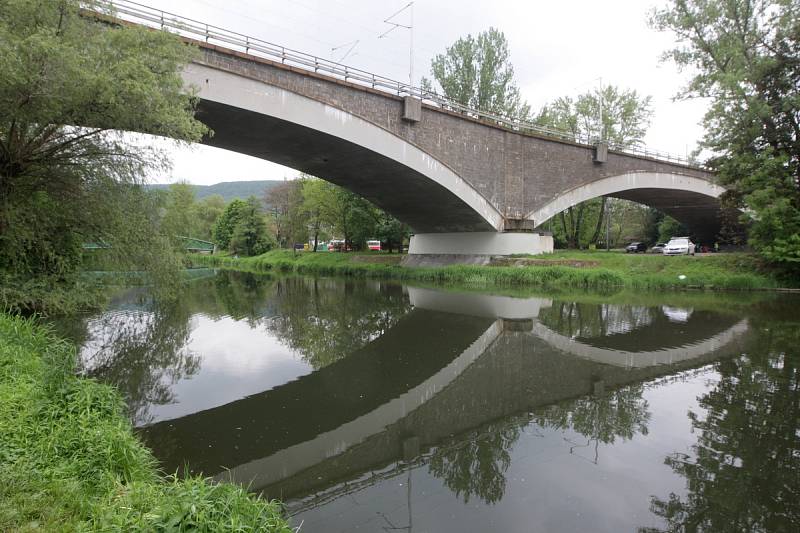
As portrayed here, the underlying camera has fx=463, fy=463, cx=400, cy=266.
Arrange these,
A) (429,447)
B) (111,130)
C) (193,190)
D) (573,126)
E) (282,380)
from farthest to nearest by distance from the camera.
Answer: (193,190), (573,126), (111,130), (282,380), (429,447)

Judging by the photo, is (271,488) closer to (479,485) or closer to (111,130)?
(479,485)

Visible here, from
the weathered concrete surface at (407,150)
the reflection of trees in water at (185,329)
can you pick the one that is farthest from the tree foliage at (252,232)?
the reflection of trees in water at (185,329)

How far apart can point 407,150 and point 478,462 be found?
A: 1768 cm

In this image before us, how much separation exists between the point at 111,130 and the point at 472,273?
58.8 feet

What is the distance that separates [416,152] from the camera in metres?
21.0

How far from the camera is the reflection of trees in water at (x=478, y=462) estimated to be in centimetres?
395

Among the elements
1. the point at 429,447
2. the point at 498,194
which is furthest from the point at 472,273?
the point at 429,447

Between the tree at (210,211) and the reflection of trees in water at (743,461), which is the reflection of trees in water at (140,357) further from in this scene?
the tree at (210,211)

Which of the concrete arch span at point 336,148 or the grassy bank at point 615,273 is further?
the grassy bank at point 615,273

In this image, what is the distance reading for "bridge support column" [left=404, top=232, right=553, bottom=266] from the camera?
26.1 meters

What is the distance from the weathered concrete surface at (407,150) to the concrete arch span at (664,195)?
25 centimetres

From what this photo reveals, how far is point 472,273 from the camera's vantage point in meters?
24.4

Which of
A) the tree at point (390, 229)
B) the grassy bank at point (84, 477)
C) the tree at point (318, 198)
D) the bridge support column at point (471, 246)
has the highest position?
the tree at point (318, 198)

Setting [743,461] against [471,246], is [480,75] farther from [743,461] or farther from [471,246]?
[743,461]
